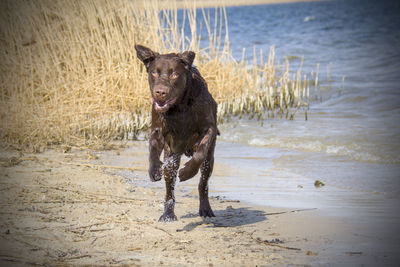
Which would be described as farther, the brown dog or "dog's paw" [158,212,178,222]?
"dog's paw" [158,212,178,222]

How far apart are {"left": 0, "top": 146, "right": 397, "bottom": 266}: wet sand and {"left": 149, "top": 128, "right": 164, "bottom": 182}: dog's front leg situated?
41 centimetres

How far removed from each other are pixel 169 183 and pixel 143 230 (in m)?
0.59

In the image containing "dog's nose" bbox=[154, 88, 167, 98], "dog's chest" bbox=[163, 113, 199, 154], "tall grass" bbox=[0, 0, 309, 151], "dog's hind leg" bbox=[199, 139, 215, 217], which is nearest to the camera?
"dog's nose" bbox=[154, 88, 167, 98]

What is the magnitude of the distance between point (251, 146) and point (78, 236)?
4.66 meters

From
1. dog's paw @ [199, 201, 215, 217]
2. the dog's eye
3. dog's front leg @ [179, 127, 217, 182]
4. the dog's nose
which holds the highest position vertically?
the dog's eye

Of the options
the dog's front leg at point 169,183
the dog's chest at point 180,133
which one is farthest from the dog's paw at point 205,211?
the dog's chest at point 180,133

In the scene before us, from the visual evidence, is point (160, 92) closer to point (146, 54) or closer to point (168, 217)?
point (146, 54)

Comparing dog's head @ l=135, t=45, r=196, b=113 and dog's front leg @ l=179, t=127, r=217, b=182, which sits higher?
dog's head @ l=135, t=45, r=196, b=113

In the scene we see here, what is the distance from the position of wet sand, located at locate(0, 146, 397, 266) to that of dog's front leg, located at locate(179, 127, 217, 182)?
18.3 inches

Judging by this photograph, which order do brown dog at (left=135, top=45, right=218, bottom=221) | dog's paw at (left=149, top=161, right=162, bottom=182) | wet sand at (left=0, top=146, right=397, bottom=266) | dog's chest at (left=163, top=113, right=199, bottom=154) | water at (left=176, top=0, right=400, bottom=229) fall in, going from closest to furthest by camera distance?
wet sand at (left=0, top=146, right=397, bottom=266), brown dog at (left=135, top=45, right=218, bottom=221), dog's paw at (left=149, top=161, right=162, bottom=182), dog's chest at (left=163, top=113, right=199, bottom=154), water at (left=176, top=0, right=400, bottom=229)

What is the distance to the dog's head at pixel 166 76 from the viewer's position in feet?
12.7

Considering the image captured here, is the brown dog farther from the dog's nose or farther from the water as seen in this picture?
the water

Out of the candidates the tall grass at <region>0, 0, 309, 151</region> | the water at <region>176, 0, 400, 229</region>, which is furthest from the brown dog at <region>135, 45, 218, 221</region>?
the tall grass at <region>0, 0, 309, 151</region>

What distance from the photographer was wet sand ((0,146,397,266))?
10.7 feet
